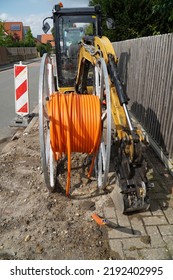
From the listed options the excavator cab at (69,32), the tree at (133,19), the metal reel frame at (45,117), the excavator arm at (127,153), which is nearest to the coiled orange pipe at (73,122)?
the metal reel frame at (45,117)

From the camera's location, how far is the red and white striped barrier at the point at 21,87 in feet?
20.4

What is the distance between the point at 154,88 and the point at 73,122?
8.27ft

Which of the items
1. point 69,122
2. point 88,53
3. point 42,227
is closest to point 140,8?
point 88,53

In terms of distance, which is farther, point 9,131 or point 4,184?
point 9,131

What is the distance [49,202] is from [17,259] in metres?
0.94

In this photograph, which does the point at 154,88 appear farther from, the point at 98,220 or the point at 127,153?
the point at 98,220

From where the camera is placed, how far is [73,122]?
314cm

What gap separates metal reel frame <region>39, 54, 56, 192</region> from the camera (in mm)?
2902

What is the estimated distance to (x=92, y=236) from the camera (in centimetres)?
294

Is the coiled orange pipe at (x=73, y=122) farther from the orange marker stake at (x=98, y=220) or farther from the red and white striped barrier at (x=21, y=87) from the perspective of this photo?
the red and white striped barrier at (x=21, y=87)

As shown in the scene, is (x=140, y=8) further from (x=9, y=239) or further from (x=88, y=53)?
(x=9, y=239)

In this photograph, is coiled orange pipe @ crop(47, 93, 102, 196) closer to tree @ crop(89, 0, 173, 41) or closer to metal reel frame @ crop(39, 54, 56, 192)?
metal reel frame @ crop(39, 54, 56, 192)

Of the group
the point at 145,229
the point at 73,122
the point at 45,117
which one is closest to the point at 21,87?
the point at 45,117

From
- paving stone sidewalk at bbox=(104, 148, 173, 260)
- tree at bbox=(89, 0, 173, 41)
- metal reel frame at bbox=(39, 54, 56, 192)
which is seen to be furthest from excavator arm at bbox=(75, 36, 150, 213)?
tree at bbox=(89, 0, 173, 41)
